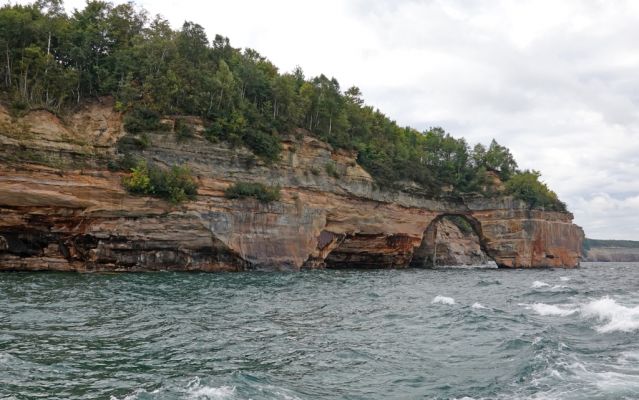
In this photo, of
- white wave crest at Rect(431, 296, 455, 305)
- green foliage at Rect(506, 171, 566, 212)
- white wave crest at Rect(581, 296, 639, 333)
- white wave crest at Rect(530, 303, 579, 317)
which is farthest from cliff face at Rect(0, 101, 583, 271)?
white wave crest at Rect(581, 296, 639, 333)

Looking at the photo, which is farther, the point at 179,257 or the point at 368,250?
the point at 368,250

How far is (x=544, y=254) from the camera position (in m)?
62.8

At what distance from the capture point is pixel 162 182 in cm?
3559

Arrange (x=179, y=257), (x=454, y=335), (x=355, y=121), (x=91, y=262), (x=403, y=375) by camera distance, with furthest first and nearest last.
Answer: (x=355, y=121)
(x=179, y=257)
(x=91, y=262)
(x=454, y=335)
(x=403, y=375)

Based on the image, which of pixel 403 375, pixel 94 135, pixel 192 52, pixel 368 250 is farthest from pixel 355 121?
pixel 403 375

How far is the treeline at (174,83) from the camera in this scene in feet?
122

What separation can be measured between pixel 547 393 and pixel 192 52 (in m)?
45.3

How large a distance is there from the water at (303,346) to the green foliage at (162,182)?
10.7 m

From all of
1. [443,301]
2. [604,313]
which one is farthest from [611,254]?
[604,313]

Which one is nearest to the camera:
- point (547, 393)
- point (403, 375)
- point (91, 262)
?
point (547, 393)

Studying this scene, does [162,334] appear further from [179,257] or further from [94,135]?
[94,135]

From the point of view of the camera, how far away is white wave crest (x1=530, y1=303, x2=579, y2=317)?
20.7 meters

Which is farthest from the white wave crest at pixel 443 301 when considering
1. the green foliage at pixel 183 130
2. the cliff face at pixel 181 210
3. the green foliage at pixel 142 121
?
the green foliage at pixel 142 121

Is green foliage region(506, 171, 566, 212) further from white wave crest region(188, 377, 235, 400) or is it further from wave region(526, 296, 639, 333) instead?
white wave crest region(188, 377, 235, 400)
